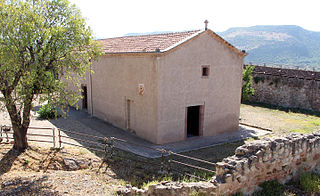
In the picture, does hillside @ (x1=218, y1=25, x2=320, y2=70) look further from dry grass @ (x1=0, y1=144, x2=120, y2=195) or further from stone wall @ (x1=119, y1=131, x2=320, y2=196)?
dry grass @ (x1=0, y1=144, x2=120, y2=195)

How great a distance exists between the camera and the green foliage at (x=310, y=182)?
330 inches

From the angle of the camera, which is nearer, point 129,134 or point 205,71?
point 205,71

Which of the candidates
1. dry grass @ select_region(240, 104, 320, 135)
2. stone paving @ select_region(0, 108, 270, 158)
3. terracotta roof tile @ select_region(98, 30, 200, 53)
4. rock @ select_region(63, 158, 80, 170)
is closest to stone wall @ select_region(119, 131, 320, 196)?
rock @ select_region(63, 158, 80, 170)

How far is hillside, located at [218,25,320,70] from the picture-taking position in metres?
98.1

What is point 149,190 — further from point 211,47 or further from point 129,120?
point 211,47

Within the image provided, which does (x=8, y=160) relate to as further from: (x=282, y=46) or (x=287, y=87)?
(x=282, y=46)

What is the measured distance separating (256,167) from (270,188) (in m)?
0.88

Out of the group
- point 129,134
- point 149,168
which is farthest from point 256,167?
point 129,134

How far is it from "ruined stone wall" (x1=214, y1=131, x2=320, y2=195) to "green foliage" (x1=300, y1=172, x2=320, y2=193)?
0.29 m

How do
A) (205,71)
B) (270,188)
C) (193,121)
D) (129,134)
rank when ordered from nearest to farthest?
(270,188), (205,71), (129,134), (193,121)

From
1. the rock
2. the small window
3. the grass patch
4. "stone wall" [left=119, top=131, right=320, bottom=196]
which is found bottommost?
the grass patch

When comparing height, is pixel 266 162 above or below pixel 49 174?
above

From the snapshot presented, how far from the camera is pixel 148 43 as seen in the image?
15.0m

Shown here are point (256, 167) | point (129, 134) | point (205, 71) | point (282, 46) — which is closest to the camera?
point (256, 167)
